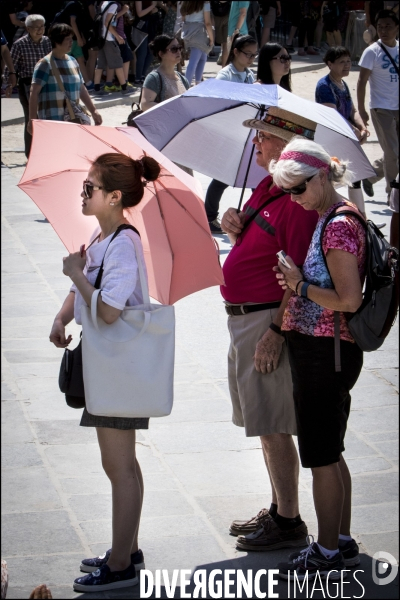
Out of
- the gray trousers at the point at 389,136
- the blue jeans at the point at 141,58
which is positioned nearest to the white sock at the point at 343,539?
the gray trousers at the point at 389,136

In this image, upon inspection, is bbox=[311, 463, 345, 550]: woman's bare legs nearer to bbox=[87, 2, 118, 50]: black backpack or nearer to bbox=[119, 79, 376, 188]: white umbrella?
bbox=[119, 79, 376, 188]: white umbrella

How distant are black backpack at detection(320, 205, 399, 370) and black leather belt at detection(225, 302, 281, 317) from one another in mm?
461

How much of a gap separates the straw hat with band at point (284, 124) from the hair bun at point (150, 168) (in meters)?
0.56

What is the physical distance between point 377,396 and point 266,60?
11.8 feet

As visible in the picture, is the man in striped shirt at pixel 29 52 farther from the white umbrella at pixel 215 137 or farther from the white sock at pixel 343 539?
the white sock at pixel 343 539

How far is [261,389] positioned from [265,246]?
610mm

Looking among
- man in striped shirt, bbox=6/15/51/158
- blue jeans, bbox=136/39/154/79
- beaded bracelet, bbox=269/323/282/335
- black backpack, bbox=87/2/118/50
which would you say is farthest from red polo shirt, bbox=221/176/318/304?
blue jeans, bbox=136/39/154/79

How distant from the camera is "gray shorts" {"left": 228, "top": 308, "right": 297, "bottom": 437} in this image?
409 centimetres

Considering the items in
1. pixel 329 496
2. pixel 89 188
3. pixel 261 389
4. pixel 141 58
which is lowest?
pixel 141 58

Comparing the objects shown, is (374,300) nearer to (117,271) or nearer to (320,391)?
(320,391)

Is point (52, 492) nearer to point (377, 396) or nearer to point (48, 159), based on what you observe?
point (48, 159)

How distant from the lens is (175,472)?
16.2ft

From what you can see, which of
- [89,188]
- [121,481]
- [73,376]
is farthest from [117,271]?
[121,481]

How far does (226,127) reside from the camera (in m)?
4.79
